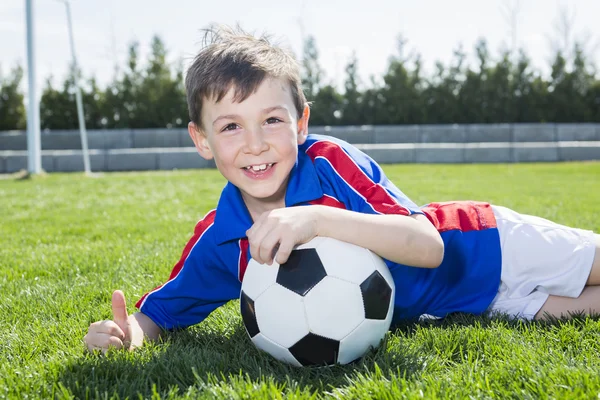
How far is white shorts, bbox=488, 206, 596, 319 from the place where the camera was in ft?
7.74

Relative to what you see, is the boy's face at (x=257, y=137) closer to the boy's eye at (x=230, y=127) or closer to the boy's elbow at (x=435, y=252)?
the boy's eye at (x=230, y=127)

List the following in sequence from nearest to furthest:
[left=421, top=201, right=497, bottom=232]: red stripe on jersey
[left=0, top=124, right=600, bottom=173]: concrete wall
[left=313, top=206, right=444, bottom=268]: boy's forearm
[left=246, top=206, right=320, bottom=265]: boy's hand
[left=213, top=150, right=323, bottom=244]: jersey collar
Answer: [left=246, top=206, right=320, bottom=265]: boy's hand → [left=313, top=206, right=444, bottom=268]: boy's forearm → [left=213, top=150, right=323, bottom=244]: jersey collar → [left=421, top=201, right=497, bottom=232]: red stripe on jersey → [left=0, top=124, right=600, bottom=173]: concrete wall

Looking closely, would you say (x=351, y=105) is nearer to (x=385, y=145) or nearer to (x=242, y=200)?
(x=385, y=145)

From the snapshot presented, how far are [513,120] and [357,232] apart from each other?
66.4ft

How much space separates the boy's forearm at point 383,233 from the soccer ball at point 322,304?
0.04 meters

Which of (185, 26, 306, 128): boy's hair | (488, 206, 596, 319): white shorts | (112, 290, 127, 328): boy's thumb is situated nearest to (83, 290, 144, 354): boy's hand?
(112, 290, 127, 328): boy's thumb

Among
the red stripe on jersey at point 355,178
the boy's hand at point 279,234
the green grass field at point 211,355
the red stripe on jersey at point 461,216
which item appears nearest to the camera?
the green grass field at point 211,355

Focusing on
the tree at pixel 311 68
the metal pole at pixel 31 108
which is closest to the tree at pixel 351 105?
the tree at pixel 311 68

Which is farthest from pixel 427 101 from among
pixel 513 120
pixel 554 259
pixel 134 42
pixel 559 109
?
pixel 554 259

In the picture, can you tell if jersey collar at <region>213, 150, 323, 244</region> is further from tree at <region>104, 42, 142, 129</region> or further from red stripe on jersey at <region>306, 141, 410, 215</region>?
tree at <region>104, 42, 142, 129</region>

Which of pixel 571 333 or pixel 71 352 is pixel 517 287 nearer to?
pixel 571 333

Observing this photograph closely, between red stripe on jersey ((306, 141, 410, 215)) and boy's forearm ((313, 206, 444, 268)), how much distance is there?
0.29ft

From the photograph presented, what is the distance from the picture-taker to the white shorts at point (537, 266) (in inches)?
92.9

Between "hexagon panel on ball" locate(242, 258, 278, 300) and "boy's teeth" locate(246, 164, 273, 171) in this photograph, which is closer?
"hexagon panel on ball" locate(242, 258, 278, 300)
